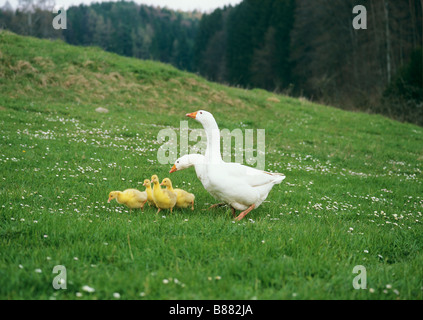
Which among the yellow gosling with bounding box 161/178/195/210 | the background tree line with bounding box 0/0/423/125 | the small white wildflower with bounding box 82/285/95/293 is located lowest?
the small white wildflower with bounding box 82/285/95/293

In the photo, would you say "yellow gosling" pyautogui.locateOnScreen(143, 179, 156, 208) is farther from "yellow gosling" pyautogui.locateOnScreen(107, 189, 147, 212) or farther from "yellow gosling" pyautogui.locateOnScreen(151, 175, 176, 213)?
"yellow gosling" pyautogui.locateOnScreen(151, 175, 176, 213)

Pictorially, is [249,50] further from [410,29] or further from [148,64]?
[148,64]

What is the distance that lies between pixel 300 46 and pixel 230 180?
61188 millimetres

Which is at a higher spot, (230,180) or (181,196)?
(230,180)

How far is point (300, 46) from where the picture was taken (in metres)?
61.1

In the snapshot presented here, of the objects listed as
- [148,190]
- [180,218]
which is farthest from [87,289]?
[148,190]

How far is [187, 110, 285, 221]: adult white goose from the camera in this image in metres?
5.73

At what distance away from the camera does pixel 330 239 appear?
493 cm

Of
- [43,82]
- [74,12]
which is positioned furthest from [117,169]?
[74,12]

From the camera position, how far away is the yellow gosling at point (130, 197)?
234 inches

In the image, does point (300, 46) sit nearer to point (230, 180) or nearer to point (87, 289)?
point (230, 180)

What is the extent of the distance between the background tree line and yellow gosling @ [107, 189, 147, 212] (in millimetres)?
26405

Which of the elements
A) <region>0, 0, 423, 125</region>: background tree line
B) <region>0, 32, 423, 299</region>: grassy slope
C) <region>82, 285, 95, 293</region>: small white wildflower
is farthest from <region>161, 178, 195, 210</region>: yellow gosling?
<region>0, 0, 423, 125</region>: background tree line
